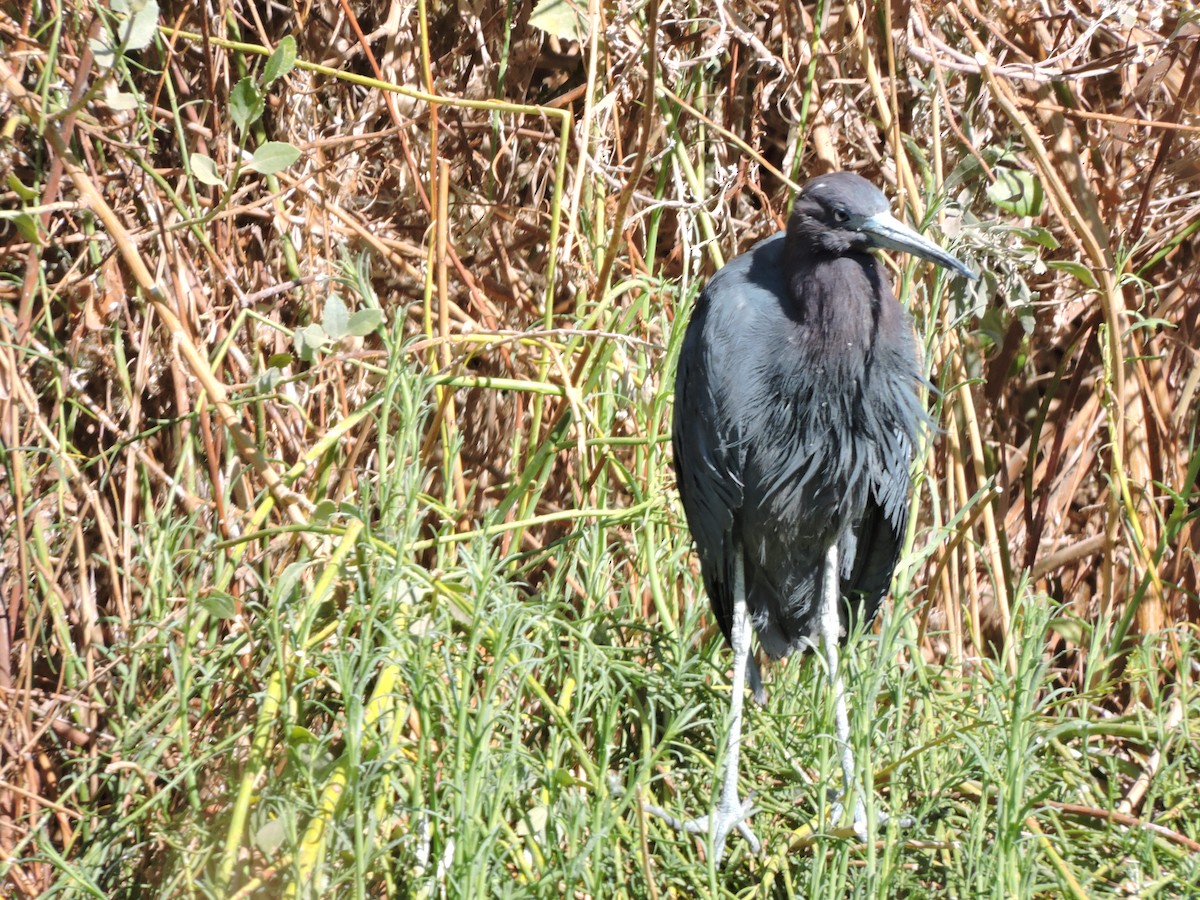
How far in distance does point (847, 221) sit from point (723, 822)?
1131 millimetres

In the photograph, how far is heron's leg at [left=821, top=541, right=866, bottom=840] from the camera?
2244 mm

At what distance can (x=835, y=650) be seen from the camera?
269 cm

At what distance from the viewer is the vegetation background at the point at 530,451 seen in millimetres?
1977

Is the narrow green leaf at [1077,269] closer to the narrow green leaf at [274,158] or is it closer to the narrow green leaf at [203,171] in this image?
the narrow green leaf at [274,158]

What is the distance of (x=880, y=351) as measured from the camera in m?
2.58

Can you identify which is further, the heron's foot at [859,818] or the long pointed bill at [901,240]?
the long pointed bill at [901,240]

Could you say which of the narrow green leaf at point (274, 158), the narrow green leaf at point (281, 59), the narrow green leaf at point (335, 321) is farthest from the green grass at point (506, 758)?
the narrow green leaf at point (281, 59)

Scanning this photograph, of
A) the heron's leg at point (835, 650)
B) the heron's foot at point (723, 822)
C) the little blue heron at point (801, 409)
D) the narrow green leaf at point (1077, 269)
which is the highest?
the narrow green leaf at point (1077, 269)

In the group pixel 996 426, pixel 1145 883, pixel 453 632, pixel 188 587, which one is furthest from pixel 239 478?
pixel 996 426

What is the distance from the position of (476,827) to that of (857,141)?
7.59 ft

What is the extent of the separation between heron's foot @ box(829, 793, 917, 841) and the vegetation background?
47 mm

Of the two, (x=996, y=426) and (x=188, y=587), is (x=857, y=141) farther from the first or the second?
(x=188, y=587)

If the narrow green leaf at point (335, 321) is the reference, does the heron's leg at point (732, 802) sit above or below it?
below

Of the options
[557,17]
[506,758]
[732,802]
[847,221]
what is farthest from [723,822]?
[557,17]
